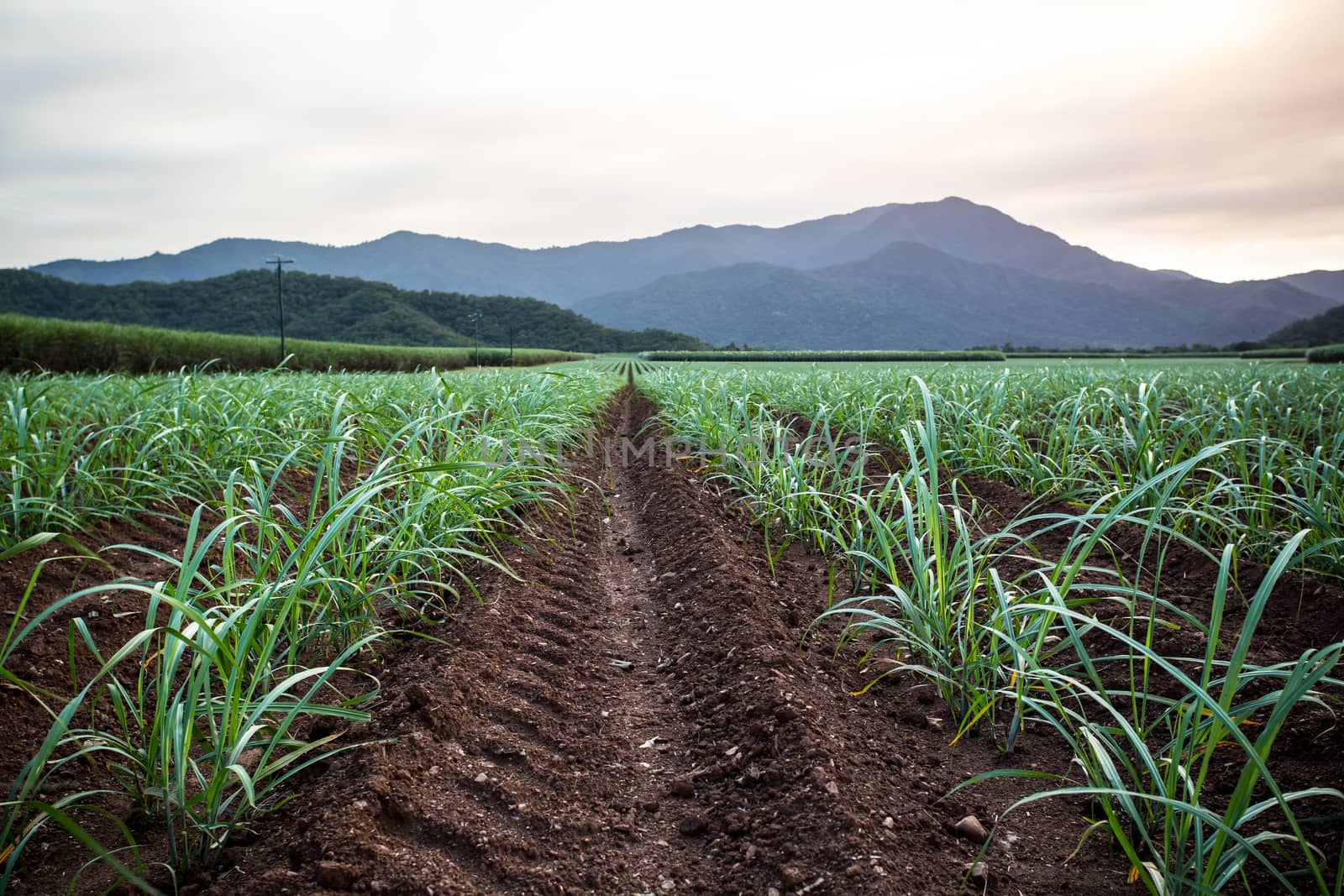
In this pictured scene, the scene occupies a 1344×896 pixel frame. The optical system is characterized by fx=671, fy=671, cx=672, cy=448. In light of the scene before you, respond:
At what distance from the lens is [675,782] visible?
184 cm

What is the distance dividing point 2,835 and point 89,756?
732mm

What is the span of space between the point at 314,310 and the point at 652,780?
10128 centimetres

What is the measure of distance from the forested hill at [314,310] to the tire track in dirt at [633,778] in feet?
273

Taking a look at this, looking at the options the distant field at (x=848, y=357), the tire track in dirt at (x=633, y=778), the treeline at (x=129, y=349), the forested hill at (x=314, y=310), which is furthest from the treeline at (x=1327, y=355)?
the forested hill at (x=314, y=310)

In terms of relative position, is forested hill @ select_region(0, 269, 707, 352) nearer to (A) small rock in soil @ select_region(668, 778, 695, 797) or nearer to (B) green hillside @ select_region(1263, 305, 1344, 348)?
(B) green hillside @ select_region(1263, 305, 1344, 348)

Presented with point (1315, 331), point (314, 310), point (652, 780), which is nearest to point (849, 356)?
point (652, 780)

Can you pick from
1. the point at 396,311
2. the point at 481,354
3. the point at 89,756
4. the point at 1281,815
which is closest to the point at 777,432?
the point at 1281,815

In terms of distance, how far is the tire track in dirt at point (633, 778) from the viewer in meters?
1.45

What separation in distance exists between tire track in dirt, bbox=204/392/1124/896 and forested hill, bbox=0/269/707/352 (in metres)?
83.2

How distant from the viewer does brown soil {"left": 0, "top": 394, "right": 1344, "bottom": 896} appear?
1.45m

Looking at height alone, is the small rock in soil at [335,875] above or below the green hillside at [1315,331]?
below

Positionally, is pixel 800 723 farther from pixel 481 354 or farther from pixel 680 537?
pixel 481 354

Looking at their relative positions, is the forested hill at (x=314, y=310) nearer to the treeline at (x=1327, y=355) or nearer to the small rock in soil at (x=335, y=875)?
the treeline at (x=1327, y=355)

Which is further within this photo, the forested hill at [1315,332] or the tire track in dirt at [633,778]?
the forested hill at [1315,332]
